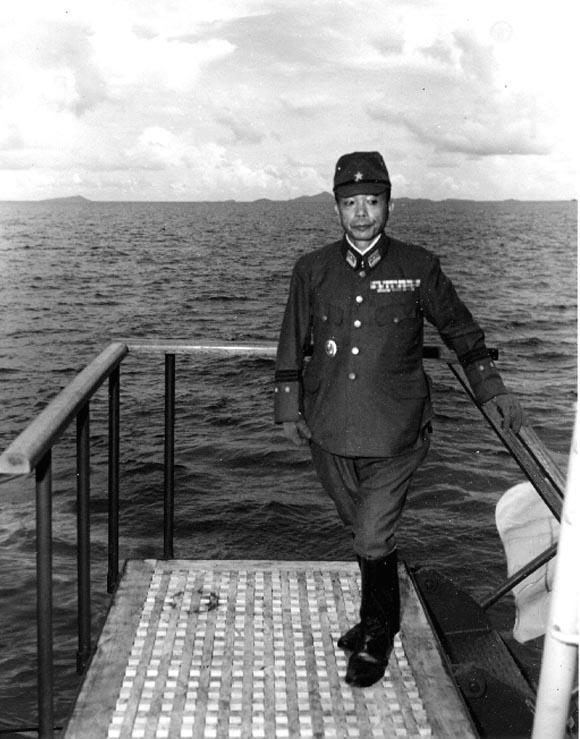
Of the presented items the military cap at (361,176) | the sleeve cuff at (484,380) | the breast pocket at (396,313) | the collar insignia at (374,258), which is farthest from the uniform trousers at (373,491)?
the military cap at (361,176)

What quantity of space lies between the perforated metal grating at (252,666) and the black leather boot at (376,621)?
0.05 meters

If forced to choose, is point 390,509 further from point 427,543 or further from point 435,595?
point 427,543

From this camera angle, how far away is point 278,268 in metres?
60.5

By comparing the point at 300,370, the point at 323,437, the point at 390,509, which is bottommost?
the point at 390,509

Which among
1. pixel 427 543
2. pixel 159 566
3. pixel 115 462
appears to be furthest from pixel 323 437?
pixel 427 543

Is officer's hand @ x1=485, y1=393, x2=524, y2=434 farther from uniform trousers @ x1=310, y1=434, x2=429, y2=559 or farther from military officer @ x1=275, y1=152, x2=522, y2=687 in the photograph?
uniform trousers @ x1=310, y1=434, x2=429, y2=559

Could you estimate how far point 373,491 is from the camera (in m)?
2.98

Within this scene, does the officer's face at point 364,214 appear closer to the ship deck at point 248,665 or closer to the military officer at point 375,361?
the military officer at point 375,361

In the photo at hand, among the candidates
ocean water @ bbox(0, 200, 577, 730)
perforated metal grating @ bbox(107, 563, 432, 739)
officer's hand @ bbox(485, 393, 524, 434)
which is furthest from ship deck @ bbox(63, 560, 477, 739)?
ocean water @ bbox(0, 200, 577, 730)

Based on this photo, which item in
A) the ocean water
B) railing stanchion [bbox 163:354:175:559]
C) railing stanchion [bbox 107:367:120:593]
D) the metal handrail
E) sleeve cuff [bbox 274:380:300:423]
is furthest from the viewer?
the ocean water

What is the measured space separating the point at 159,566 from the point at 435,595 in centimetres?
108

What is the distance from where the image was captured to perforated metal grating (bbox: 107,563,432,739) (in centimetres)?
271

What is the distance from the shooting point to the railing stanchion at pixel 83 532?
2.74 meters

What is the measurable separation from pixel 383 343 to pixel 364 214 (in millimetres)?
399
